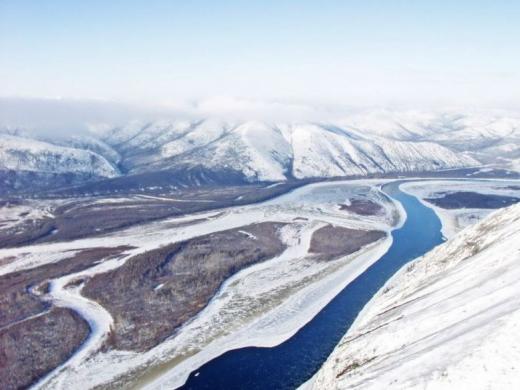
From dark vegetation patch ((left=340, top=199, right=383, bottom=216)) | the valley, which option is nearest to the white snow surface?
the valley

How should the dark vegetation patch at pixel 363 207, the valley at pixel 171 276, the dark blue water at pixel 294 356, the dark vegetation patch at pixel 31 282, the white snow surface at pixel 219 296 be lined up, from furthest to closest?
the dark vegetation patch at pixel 363 207
the dark vegetation patch at pixel 31 282
the valley at pixel 171 276
the white snow surface at pixel 219 296
the dark blue water at pixel 294 356

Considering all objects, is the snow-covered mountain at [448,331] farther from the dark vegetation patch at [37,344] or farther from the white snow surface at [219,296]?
the dark vegetation patch at [37,344]

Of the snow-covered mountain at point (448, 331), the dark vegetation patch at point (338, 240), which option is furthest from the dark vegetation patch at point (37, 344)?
the dark vegetation patch at point (338, 240)

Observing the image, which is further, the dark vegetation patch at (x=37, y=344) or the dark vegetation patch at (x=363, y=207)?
the dark vegetation patch at (x=363, y=207)

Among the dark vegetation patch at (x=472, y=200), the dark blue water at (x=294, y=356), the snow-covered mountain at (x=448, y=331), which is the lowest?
the dark blue water at (x=294, y=356)

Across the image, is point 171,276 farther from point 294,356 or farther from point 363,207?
point 363,207

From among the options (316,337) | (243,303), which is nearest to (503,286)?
(316,337)

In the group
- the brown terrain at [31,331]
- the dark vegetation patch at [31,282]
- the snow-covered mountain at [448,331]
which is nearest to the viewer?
the snow-covered mountain at [448,331]
